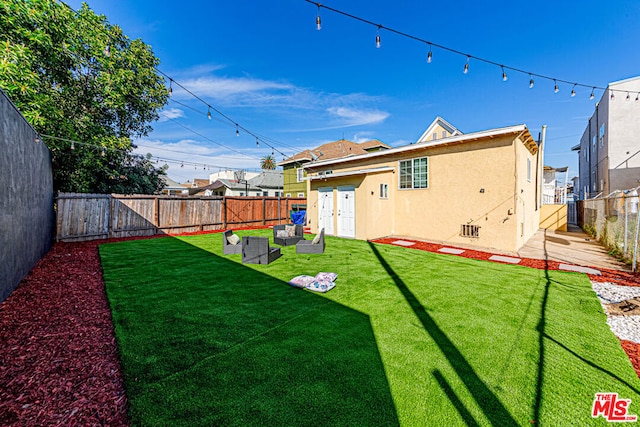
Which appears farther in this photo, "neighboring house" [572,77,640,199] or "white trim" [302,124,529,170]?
"neighboring house" [572,77,640,199]

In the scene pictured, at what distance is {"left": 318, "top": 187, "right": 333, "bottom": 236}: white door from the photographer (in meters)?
12.5

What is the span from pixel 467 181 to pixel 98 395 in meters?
10.7

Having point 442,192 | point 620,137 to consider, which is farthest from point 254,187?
point 620,137

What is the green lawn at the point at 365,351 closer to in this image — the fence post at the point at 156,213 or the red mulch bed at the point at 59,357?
the red mulch bed at the point at 59,357

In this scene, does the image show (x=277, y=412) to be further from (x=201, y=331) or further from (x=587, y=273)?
(x=587, y=273)

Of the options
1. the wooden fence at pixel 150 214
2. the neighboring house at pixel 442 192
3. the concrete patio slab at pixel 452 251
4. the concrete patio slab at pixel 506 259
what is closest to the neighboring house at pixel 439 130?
the neighboring house at pixel 442 192

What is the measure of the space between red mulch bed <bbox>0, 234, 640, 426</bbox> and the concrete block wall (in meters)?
0.49

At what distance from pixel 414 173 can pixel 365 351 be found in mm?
9453

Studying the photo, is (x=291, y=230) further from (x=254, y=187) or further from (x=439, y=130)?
(x=254, y=187)

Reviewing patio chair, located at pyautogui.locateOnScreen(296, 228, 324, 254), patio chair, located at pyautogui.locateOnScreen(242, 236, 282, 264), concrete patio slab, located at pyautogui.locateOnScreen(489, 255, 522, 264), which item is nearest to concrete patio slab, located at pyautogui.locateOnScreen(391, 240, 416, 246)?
concrete patio slab, located at pyautogui.locateOnScreen(489, 255, 522, 264)

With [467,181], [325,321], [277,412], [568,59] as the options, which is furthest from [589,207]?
[277,412]

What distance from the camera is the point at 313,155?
79.8ft

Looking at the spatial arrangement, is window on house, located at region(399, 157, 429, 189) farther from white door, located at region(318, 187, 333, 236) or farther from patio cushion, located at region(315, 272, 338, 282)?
patio cushion, located at region(315, 272, 338, 282)

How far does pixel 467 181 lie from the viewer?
9.49m
